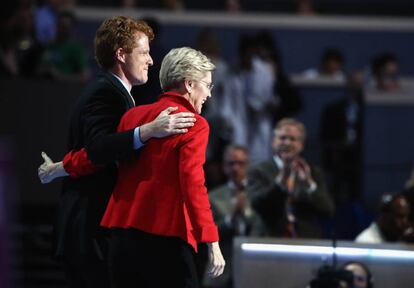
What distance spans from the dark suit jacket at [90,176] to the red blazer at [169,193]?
0.59ft

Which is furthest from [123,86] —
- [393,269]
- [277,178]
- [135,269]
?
[277,178]

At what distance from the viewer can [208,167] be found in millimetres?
9430

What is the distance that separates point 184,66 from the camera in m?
3.95

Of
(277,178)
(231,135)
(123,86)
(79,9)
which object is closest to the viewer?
(123,86)

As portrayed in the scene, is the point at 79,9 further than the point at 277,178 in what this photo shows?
Yes

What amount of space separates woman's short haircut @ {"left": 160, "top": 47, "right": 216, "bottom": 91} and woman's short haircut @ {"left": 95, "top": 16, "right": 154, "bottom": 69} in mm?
199

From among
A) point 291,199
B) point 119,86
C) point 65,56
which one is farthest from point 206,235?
point 65,56

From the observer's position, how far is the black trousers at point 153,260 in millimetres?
3879

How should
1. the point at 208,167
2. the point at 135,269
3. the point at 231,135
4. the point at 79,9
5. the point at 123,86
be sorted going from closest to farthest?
the point at 135,269 < the point at 123,86 < the point at 208,167 < the point at 231,135 < the point at 79,9

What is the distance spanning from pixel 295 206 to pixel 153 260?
3.32 meters

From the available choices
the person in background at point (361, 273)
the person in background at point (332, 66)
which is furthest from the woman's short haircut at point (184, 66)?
the person in background at point (332, 66)

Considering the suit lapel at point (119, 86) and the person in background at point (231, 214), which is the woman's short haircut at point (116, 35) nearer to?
the suit lapel at point (119, 86)

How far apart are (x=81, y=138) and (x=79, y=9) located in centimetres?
872

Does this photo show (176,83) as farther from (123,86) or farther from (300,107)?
(300,107)
